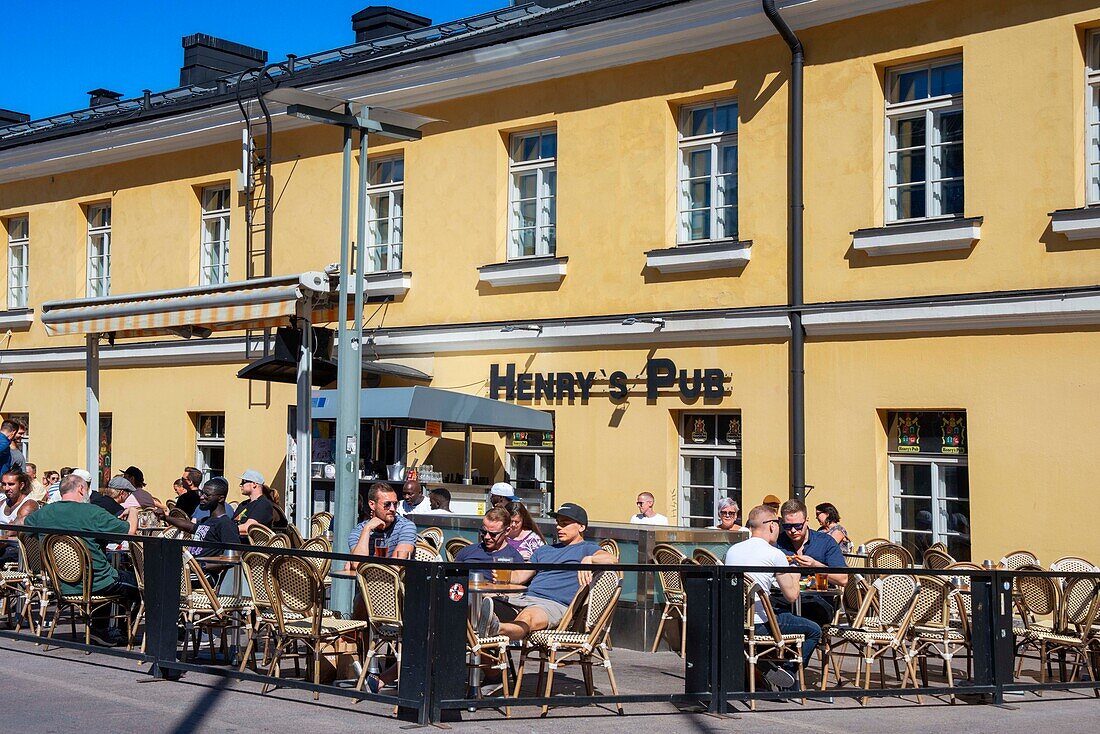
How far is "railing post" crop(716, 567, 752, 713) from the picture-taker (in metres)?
9.60

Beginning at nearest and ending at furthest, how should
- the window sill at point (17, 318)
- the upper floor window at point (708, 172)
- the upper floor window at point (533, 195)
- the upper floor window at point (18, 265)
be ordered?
the upper floor window at point (708, 172), the upper floor window at point (533, 195), the window sill at point (17, 318), the upper floor window at point (18, 265)

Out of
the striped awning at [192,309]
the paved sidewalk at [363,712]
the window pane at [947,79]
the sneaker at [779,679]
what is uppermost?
the window pane at [947,79]

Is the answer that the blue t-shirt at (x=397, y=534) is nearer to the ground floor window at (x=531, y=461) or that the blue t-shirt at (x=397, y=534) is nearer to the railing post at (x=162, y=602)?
the railing post at (x=162, y=602)

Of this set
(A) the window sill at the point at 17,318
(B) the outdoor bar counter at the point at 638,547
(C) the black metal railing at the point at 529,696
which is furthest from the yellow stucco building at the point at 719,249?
(C) the black metal railing at the point at 529,696

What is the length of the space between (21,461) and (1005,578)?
11725mm

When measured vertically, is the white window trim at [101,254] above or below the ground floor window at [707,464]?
above

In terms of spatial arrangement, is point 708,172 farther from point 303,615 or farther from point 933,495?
point 303,615

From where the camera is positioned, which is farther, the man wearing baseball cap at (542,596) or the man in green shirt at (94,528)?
the man in green shirt at (94,528)

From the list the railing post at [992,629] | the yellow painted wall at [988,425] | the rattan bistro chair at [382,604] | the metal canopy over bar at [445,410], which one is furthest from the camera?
the metal canopy over bar at [445,410]

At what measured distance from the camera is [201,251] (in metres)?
24.3

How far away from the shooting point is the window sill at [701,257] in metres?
17.1

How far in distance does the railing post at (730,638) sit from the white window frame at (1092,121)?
7.34m

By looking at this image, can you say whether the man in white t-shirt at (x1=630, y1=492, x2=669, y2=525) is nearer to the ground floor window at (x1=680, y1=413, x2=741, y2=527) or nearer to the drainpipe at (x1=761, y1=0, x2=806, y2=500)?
the ground floor window at (x1=680, y1=413, x2=741, y2=527)

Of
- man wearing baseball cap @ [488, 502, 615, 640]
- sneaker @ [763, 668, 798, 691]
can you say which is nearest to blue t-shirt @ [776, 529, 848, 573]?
sneaker @ [763, 668, 798, 691]
